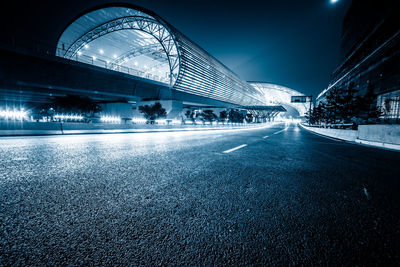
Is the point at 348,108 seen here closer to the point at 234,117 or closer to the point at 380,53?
the point at 380,53

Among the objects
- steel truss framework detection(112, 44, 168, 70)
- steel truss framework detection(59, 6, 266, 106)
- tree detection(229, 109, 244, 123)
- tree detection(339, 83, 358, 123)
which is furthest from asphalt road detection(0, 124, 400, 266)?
tree detection(229, 109, 244, 123)

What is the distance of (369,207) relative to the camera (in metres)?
1.79

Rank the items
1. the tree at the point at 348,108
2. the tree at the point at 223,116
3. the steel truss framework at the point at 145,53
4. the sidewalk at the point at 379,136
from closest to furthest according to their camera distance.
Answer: the sidewalk at the point at 379,136, the tree at the point at 348,108, the steel truss framework at the point at 145,53, the tree at the point at 223,116

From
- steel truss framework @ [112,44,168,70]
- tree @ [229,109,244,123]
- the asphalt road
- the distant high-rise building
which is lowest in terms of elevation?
the asphalt road

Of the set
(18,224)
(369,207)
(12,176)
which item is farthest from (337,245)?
(12,176)

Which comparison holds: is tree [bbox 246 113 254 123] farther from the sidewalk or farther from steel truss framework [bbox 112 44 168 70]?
the sidewalk

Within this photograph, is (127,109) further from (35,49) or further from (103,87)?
(35,49)

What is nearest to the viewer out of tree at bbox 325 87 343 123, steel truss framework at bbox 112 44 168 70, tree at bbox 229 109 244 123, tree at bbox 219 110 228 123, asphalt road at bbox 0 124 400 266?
asphalt road at bbox 0 124 400 266

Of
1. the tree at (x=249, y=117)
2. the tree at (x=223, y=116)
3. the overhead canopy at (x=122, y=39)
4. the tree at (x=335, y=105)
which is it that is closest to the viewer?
the tree at (x=335, y=105)

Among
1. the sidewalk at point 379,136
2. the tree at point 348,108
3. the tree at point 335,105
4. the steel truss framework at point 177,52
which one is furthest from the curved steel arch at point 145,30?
the sidewalk at point 379,136

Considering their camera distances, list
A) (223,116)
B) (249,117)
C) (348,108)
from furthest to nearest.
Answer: (249,117)
(223,116)
(348,108)

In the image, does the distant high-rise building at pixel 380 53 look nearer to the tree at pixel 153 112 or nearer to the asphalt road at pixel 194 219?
the asphalt road at pixel 194 219

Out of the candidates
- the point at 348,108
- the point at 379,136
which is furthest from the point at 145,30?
the point at 379,136

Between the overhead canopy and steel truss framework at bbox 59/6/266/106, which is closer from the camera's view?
the overhead canopy
